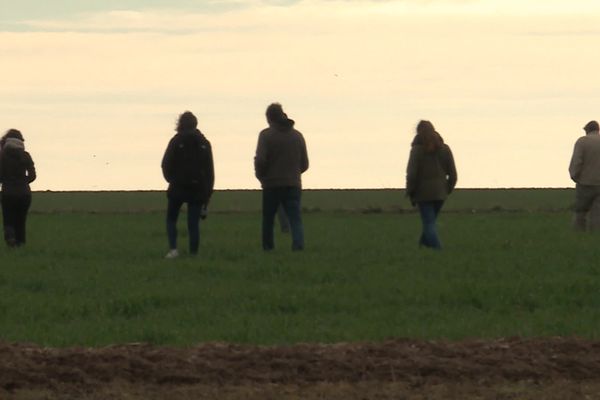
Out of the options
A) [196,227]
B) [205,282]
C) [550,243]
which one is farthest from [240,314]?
[550,243]

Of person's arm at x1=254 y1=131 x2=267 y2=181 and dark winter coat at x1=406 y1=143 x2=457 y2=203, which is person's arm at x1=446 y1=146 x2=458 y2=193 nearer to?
dark winter coat at x1=406 y1=143 x2=457 y2=203

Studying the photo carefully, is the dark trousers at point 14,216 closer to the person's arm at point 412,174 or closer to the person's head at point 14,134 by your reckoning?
the person's head at point 14,134

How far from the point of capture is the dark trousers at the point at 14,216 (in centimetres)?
2117

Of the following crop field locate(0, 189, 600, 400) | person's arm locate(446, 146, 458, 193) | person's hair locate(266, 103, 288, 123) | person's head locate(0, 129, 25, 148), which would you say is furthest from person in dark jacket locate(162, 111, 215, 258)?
person's head locate(0, 129, 25, 148)

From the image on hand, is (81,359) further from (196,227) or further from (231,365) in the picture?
(196,227)

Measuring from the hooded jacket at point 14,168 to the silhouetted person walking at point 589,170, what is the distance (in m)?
7.64

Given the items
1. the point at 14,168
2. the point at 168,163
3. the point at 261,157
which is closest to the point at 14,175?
the point at 14,168

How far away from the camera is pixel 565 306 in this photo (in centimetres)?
1333

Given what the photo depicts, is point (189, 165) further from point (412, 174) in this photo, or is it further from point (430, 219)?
point (430, 219)

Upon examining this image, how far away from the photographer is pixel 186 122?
1878 centimetres

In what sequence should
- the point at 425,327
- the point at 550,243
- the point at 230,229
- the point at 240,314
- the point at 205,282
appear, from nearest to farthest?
1. the point at 425,327
2. the point at 240,314
3. the point at 205,282
4. the point at 550,243
5. the point at 230,229

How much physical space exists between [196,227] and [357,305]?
5.82 m

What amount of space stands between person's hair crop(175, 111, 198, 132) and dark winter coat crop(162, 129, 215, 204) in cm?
7

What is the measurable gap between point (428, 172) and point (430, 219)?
0.56 meters
